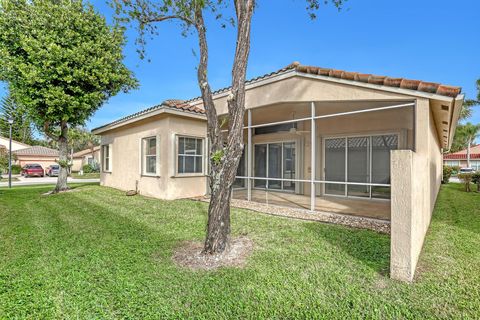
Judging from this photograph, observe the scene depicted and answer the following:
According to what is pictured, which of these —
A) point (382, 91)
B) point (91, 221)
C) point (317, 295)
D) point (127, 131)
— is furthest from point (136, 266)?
point (127, 131)

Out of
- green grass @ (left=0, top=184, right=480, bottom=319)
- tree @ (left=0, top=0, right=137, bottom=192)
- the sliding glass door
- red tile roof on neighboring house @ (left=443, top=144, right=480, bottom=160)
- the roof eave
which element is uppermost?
tree @ (left=0, top=0, right=137, bottom=192)

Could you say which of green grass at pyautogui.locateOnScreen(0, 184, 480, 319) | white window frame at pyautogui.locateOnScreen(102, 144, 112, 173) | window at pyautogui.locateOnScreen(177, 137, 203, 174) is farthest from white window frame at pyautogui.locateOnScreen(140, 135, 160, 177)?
green grass at pyautogui.locateOnScreen(0, 184, 480, 319)

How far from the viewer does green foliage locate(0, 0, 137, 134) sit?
32.9 feet

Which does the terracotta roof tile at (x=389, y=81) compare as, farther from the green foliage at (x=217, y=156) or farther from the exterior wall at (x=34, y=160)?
the exterior wall at (x=34, y=160)

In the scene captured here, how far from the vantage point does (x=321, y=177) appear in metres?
10.9

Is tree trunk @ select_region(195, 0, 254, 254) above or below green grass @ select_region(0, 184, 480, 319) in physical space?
above

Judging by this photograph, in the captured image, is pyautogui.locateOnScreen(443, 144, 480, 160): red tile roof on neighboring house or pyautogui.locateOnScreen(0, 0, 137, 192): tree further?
pyautogui.locateOnScreen(443, 144, 480, 160): red tile roof on neighboring house

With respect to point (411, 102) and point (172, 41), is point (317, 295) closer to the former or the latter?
point (411, 102)

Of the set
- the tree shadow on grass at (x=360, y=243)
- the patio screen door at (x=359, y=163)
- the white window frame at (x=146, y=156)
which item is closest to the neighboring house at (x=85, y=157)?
the white window frame at (x=146, y=156)

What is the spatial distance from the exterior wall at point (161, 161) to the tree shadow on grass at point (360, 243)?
5.70 m

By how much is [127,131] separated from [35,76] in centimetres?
412

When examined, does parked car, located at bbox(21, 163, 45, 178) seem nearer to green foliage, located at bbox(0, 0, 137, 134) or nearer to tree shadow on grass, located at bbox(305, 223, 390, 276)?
green foliage, located at bbox(0, 0, 137, 134)

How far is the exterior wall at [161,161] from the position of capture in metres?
9.67

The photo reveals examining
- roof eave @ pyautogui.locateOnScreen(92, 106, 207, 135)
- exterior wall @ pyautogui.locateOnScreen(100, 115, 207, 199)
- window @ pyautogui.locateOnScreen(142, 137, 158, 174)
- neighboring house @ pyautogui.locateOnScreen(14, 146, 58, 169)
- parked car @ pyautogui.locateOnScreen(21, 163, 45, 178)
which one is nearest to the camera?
roof eave @ pyautogui.locateOnScreen(92, 106, 207, 135)
